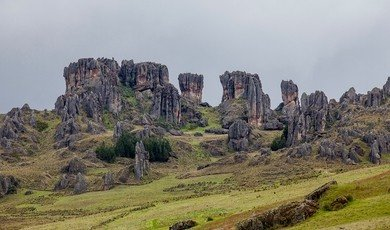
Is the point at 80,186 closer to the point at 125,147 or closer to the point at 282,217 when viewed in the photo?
the point at 125,147

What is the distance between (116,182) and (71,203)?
2354 centimetres

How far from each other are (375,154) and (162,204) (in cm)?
7054

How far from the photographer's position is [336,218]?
44.7m

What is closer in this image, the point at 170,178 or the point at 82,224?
the point at 82,224

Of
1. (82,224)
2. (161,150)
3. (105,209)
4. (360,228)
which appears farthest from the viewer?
(161,150)

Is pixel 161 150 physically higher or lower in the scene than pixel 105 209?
higher

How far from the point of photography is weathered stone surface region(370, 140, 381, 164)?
468ft

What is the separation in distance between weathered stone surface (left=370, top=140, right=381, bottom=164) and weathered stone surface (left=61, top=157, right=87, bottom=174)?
Result: 8437 centimetres

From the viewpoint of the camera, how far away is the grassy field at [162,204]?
68631 mm

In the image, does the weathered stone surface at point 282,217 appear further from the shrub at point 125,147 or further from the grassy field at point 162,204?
the shrub at point 125,147

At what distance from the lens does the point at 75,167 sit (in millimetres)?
168375

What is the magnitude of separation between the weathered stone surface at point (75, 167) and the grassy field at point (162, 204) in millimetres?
19635

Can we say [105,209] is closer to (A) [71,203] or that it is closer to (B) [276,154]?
(A) [71,203]

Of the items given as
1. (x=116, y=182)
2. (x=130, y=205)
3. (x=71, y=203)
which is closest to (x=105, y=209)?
(x=130, y=205)
